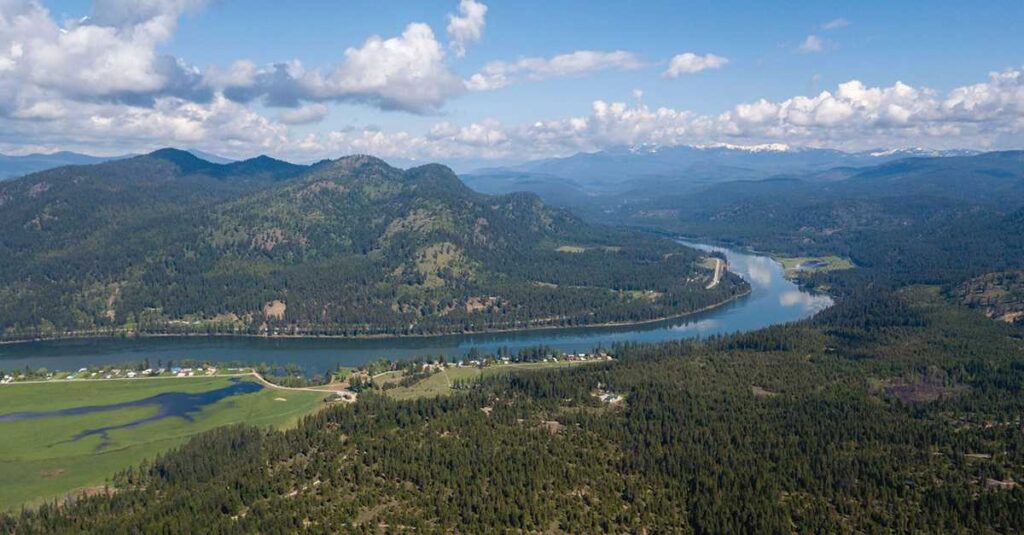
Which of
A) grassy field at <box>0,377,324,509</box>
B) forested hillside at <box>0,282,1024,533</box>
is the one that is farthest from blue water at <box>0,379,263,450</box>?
forested hillside at <box>0,282,1024,533</box>

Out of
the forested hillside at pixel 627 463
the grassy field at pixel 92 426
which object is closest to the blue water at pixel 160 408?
the grassy field at pixel 92 426

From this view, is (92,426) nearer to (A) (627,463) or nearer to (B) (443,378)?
(B) (443,378)

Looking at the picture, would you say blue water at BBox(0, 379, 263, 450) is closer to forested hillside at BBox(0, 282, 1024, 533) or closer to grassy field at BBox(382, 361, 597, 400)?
forested hillside at BBox(0, 282, 1024, 533)

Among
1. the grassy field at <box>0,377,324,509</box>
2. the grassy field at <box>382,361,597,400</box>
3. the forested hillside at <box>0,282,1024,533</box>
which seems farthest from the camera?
the grassy field at <box>382,361,597,400</box>

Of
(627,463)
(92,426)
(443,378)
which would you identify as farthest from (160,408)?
(627,463)

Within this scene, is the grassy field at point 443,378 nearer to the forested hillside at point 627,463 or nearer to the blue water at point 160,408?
the forested hillside at point 627,463

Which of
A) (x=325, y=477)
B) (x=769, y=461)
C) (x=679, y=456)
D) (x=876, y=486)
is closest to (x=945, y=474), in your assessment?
(x=876, y=486)

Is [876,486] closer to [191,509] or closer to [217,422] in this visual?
[191,509]
